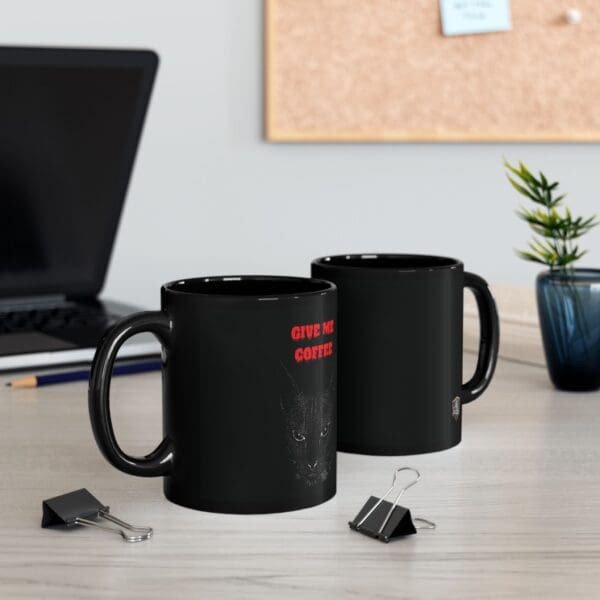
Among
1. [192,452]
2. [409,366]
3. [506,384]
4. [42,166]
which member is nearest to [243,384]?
[192,452]

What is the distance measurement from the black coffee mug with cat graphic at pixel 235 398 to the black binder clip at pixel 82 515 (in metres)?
0.03

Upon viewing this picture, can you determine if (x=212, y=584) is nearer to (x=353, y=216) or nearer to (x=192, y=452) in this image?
(x=192, y=452)

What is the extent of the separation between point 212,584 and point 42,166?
755 millimetres

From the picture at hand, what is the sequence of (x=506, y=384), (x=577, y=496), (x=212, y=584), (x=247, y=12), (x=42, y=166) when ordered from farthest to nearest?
(x=247, y=12) → (x=42, y=166) → (x=506, y=384) → (x=577, y=496) → (x=212, y=584)

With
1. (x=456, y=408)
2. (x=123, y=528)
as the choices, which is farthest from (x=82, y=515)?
(x=456, y=408)

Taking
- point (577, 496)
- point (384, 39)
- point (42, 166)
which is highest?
point (384, 39)

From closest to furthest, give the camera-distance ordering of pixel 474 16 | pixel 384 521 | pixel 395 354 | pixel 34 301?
pixel 384 521 → pixel 395 354 → pixel 34 301 → pixel 474 16

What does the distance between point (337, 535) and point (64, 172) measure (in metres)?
0.72

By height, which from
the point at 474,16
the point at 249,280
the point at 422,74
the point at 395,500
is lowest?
the point at 395,500

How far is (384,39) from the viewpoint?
6.63 ft

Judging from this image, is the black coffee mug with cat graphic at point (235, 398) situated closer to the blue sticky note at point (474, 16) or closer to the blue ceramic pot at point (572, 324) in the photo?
the blue ceramic pot at point (572, 324)

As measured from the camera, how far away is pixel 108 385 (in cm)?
51

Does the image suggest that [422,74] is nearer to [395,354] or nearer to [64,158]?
[64,158]

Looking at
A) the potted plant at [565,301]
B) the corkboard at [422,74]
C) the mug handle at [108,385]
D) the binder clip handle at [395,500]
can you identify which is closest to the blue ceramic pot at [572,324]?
the potted plant at [565,301]
